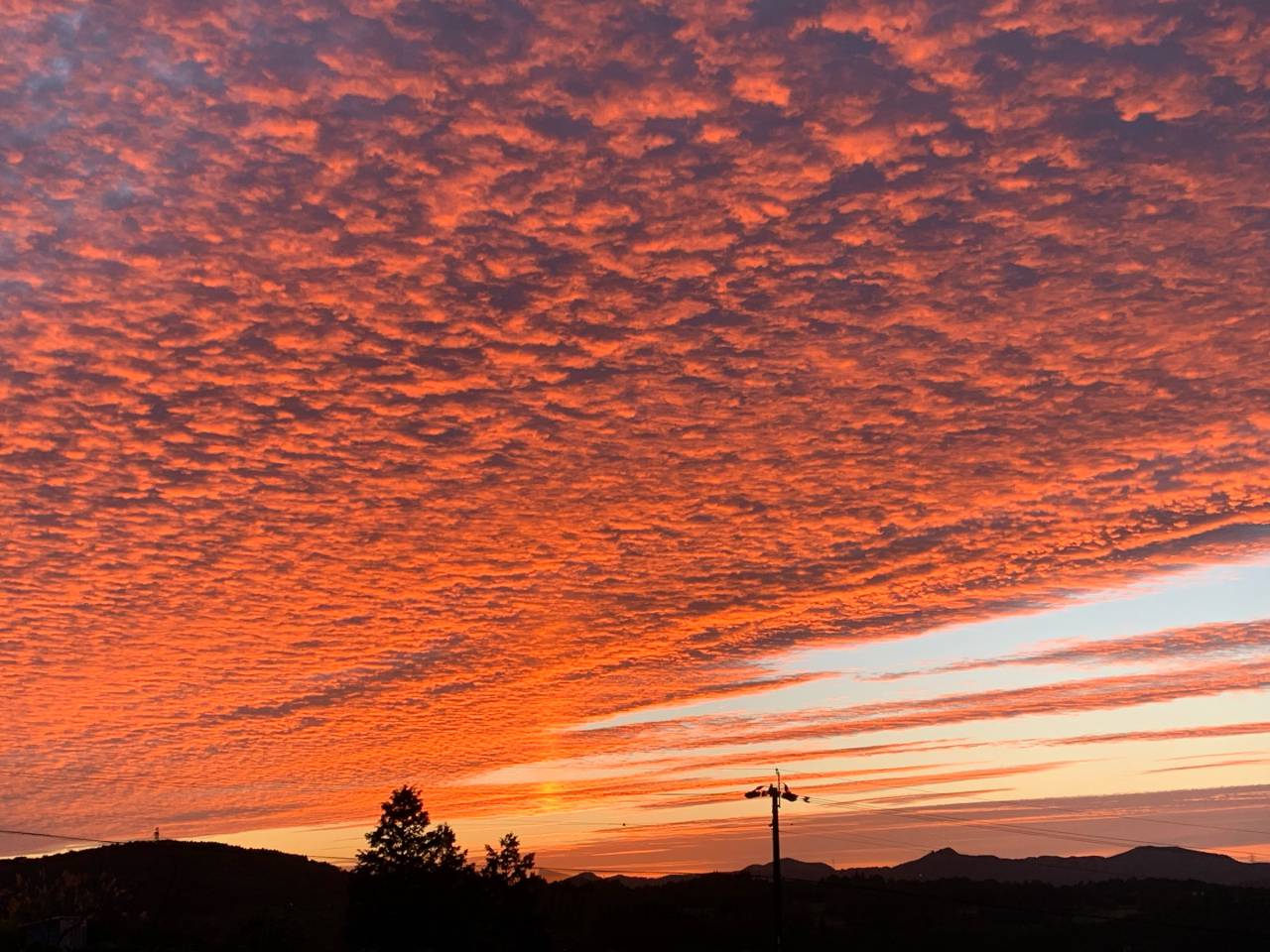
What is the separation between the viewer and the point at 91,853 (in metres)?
140

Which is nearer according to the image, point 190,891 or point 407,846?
point 407,846

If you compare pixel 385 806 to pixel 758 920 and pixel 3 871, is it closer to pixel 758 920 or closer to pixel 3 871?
pixel 758 920

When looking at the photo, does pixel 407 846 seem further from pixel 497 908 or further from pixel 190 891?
pixel 190 891

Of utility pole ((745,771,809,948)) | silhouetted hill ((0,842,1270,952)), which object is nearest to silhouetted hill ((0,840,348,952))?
silhouetted hill ((0,842,1270,952))

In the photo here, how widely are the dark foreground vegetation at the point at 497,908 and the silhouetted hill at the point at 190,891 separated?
0.32m

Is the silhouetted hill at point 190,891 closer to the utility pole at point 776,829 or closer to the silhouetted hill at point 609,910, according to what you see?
the silhouetted hill at point 609,910

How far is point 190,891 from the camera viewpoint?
393 ft

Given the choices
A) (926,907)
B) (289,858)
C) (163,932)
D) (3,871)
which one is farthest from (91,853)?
(926,907)

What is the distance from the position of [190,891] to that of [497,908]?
1978 inches

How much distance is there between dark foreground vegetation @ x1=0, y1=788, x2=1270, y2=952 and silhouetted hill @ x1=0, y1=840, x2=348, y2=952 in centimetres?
32

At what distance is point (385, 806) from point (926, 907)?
6188cm

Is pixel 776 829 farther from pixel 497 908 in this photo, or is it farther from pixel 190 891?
pixel 190 891

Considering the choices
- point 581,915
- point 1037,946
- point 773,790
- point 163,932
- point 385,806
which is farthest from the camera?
point 581,915

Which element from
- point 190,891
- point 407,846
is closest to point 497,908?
point 407,846
